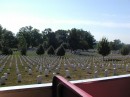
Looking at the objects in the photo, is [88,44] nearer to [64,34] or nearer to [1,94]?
[64,34]

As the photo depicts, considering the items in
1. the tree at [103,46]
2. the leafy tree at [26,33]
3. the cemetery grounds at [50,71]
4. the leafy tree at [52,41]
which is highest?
the leafy tree at [26,33]

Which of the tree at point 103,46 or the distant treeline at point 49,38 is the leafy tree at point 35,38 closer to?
the distant treeline at point 49,38

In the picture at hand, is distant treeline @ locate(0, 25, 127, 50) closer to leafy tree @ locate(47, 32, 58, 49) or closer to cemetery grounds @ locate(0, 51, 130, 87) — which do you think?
leafy tree @ locate(47, 32, 58, 49)

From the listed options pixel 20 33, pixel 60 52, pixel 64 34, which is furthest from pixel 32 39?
pixel 60 52

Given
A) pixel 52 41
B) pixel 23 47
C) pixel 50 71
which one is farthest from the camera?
pixel 52 41

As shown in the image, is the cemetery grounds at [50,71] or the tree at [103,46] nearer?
the cemetery grounds at [50,71]

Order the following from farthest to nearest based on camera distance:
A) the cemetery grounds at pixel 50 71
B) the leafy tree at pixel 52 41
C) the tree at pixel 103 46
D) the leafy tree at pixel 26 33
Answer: the leafy tree at pixel 26 33
the leafy tree at pixel 52 41
the tree at pixel 103 46
the cemetery grounds at pixel 50 71

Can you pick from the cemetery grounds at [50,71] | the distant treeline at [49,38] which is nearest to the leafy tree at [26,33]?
the distant treeline at [49,38]

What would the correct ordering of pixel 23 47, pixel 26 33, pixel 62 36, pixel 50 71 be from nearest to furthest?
pixel 50 71
pixel 23 47
pixel 62 36
pixel 26 33

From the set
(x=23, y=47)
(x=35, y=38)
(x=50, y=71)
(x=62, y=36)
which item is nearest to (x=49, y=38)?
(x=62, y=36)

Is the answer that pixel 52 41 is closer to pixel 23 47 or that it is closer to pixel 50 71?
pixel 23 47

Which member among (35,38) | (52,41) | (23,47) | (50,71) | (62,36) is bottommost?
(50,71)

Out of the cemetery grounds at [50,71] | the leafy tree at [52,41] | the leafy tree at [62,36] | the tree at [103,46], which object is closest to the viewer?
the cemetery grounds at [50,71]

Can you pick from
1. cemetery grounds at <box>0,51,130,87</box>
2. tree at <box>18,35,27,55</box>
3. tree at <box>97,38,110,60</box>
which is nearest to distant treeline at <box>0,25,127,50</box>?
tree at <box>18,35,27,55</box>
